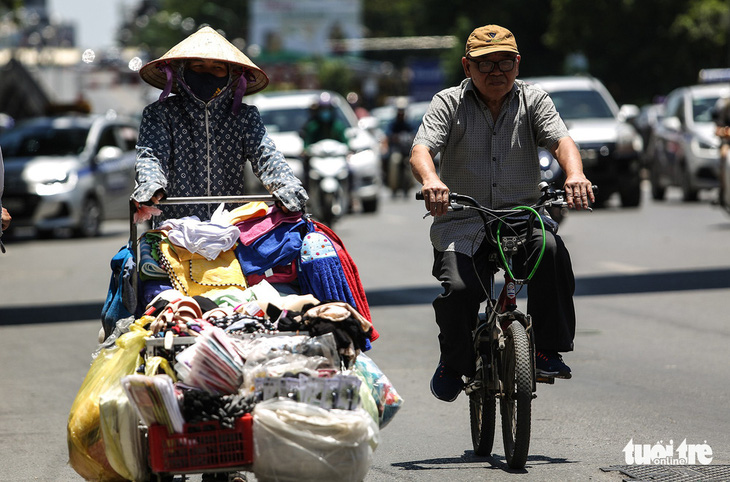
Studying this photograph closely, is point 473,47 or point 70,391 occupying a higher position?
point 473,47

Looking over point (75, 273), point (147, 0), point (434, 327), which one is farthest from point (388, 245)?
point (147, 0)

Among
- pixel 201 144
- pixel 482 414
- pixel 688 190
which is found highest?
pixel 201 144

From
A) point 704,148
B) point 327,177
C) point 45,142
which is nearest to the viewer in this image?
point 327,177

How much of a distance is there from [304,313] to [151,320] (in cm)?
62

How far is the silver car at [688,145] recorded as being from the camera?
21.9 m

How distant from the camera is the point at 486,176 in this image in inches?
243

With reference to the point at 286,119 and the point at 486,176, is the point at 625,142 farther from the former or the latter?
the point at 486,176

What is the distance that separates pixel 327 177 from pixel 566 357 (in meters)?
11.1

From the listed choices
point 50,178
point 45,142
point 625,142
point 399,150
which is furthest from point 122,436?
point 399,150

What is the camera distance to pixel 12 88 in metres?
39.6

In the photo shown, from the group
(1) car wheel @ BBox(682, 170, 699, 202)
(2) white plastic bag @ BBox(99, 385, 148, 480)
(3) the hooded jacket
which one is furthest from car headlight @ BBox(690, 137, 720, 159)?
(2) white plastic bag @ BBox(99, 385, 148, 480)

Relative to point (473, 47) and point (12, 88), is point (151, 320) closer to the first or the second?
point (473, 47)

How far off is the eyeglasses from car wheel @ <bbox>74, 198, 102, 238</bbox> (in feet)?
50.3

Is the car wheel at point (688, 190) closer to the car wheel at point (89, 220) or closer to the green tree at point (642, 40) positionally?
the car wheel at point (89, 220)
